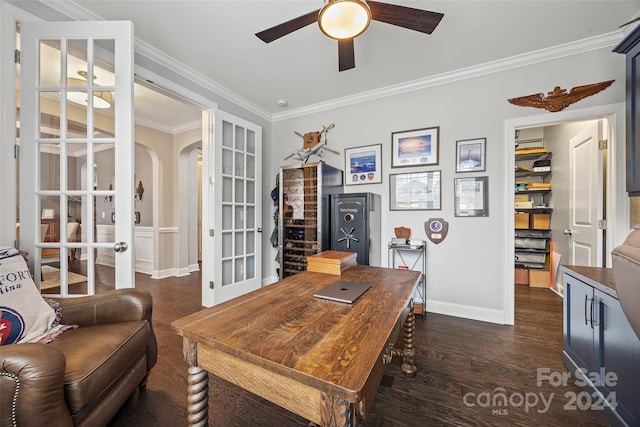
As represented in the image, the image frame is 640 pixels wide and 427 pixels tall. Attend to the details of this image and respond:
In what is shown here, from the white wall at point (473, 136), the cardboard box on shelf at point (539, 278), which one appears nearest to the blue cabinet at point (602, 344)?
the white wall at point (473, 136)

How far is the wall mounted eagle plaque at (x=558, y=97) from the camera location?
2264 millimetres

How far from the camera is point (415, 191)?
3.01 metres

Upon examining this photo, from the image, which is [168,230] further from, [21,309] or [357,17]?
[357,17]

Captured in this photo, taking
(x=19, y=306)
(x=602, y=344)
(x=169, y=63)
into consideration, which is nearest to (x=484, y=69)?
(x=602, y=344)

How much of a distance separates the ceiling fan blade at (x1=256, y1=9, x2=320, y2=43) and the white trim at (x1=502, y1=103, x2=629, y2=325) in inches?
87.9

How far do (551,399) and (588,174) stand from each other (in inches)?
96.8

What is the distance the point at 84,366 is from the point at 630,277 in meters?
1.77

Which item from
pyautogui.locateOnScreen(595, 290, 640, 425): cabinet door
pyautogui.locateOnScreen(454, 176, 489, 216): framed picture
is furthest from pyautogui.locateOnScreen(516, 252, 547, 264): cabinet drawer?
pyautogui.locateOnScreen(595, 290, 640, 425): cabinet door

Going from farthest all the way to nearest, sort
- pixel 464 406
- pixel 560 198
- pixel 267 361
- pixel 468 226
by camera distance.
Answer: pixel 560 198 < pixel 468 226 < pixel 464 406 < pixel 267 361

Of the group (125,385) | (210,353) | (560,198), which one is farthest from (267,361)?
(560,198)

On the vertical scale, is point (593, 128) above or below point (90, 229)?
above

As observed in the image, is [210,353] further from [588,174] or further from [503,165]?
[588,174]

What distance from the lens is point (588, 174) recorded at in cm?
272

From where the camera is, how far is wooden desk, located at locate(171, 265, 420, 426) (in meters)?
0.65
